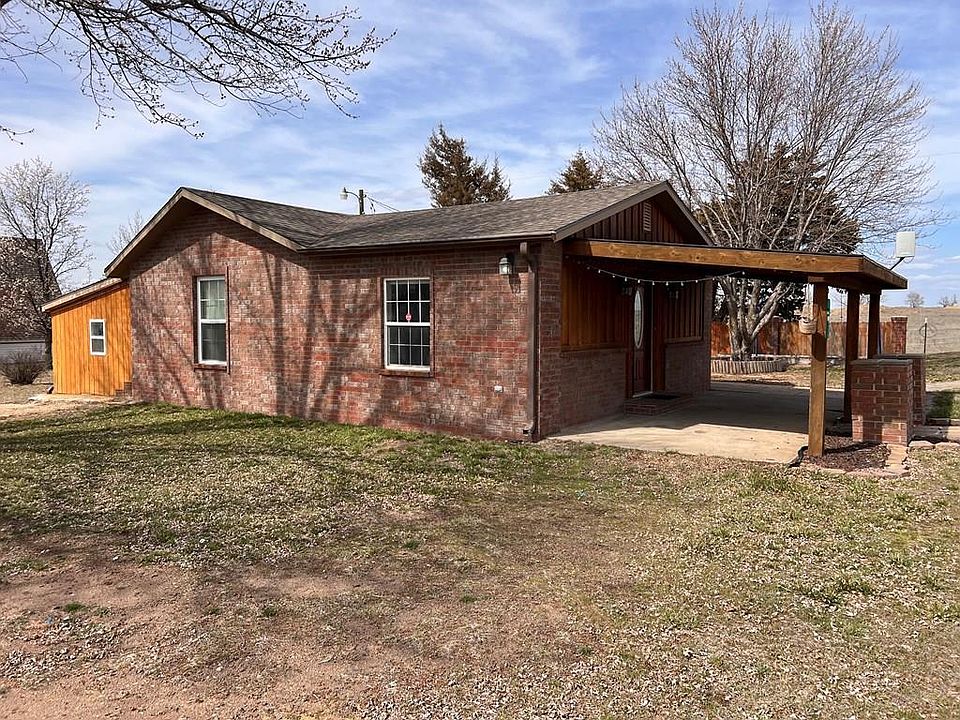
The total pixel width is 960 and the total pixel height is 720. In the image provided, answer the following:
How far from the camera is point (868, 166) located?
2358 centimetres

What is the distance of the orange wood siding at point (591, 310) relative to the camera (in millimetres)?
10867

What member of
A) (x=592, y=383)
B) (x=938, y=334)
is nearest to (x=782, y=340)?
(x=938, y=334)

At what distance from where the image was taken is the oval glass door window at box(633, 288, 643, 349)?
1321 centimetres

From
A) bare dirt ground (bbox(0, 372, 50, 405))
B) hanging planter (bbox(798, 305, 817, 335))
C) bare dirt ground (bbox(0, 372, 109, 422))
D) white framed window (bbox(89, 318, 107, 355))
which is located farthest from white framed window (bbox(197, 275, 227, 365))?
hanging planter (bbox(798, 305, 817, 335))

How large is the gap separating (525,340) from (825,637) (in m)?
6.42

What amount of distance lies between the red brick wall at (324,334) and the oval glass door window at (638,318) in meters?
3.73

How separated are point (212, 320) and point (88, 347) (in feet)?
16.6

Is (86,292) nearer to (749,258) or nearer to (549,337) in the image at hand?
(549,337)

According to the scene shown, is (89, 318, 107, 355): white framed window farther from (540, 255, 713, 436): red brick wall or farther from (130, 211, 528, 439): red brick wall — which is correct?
(540, 255, 713, 436): red brick wall

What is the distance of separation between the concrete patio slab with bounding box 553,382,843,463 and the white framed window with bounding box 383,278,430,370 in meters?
2.57

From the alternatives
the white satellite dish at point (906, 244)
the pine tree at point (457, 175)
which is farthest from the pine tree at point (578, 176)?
the white satellite dish at point (906, 244)

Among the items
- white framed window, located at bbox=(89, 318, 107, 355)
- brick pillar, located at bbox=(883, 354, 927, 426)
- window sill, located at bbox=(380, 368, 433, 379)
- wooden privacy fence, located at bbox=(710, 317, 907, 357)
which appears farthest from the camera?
wooden privacy fence, located at bbox=(710, 317, 907, 357)

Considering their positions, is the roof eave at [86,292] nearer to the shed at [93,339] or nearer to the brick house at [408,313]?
the shed at [93,339]

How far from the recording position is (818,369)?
8.79 m
